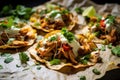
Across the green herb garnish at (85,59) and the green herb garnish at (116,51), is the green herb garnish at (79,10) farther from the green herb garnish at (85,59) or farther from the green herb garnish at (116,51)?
the green herb garnish at (85,59)

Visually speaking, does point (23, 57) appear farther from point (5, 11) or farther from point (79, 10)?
point (79, 10)

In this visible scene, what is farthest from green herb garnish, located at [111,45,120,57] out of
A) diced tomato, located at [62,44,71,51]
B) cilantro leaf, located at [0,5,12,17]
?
cilantro leaf, located at [0,5,12,17]

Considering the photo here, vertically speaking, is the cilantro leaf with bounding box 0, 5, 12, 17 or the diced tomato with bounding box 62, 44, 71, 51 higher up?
the cilantro leaf with bounding box 0, 5, 12, 17

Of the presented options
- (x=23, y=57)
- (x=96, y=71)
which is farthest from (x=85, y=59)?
(x=23, y=57)

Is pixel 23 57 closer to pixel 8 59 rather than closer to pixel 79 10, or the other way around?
pixel 8 59

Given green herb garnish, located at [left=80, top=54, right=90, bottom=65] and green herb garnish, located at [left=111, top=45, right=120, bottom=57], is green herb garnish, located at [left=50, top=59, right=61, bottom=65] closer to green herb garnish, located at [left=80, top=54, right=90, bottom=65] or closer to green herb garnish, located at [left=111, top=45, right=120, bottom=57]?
green herb garnish, located at [left=80, top=54, right=90, bottom=65]

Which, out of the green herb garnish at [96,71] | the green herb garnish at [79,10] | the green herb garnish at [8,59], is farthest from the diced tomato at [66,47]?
the green herb garnish at [79,10]

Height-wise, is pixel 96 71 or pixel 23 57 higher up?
pixel 23 57

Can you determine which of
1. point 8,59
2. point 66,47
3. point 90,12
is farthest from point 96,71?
point 90,12

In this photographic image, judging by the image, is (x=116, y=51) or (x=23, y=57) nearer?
(x=23, y=57)

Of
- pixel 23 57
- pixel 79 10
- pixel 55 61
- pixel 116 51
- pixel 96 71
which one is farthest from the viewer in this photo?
pixel 79 10

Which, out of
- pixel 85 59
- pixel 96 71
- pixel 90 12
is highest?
pixel 90 12

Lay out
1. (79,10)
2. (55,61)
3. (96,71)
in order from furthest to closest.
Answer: (79,10), (55,61), (96,71)

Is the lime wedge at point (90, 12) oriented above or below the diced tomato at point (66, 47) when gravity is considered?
above
